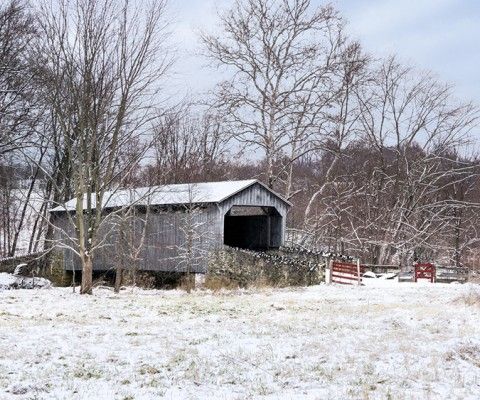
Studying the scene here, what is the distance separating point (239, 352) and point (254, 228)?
847 inches

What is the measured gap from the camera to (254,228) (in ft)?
98.7

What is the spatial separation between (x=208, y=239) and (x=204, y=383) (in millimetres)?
17776

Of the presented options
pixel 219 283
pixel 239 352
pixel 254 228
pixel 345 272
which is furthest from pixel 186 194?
pixel 239 352

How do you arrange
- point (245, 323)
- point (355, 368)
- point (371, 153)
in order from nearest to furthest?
point (355, 368)
point (245, 323)
point (371, 153)

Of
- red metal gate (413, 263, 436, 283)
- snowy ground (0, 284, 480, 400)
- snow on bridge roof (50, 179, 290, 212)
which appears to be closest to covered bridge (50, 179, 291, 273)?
snow on bridge roof (50, 179, 290, 212)

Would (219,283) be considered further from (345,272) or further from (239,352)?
(239,352)

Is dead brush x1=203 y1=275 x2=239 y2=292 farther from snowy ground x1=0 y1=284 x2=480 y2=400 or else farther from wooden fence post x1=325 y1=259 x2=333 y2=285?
snowy ground x1=0 y1=284 x2=480 y2=400

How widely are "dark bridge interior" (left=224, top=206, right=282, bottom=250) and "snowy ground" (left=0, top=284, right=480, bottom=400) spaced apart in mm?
14617

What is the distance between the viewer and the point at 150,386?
6.75 metres

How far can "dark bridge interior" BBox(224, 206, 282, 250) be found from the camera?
1142 inches

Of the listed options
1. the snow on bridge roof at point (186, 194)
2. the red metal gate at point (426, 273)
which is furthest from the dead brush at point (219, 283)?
the red metal gate at point (426, 273)

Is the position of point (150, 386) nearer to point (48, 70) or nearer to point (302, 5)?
point (48, 70)

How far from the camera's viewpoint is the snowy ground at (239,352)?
6.65 meters

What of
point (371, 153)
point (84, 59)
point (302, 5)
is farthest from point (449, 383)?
point (371, 153)
